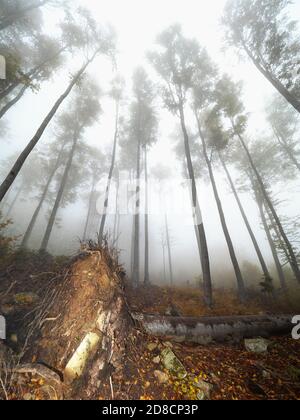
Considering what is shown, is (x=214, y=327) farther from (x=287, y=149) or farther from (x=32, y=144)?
(x=287, y=149)

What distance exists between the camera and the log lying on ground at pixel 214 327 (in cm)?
462

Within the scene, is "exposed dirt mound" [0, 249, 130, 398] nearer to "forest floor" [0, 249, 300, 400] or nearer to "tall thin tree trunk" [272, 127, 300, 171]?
"forest floor" [0, 249, 300, 400]

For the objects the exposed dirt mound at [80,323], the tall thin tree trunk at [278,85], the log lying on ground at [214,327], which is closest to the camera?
the exposed dirt mound at [80,323]

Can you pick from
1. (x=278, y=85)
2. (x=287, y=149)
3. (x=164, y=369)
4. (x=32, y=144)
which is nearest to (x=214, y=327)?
(x=164, y=369)

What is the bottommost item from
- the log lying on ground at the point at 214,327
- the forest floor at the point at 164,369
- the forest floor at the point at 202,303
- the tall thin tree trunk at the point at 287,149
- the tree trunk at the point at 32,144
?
the forest floor at the point at 164,369

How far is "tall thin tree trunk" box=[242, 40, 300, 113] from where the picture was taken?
302 inches

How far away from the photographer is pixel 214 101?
495 inches

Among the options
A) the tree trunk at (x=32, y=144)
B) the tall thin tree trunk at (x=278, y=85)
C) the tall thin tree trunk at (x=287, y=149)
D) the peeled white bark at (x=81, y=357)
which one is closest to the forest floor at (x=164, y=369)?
the peeled white bark at (x=81, y=357)

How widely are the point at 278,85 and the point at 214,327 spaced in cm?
1054

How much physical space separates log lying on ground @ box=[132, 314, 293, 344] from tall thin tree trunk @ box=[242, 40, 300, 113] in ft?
26.7

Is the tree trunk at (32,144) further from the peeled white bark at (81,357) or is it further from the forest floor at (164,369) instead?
the peeled white bark at (81,357)

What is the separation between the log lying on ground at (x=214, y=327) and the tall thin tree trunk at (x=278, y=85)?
26.7 feet

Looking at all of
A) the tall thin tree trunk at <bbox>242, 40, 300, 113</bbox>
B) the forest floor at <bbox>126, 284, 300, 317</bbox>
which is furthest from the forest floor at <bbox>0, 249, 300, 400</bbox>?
the tall thin tree trunk at <bbox>242, 40, 300, 113</bbox>

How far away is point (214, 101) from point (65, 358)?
49.1ft
